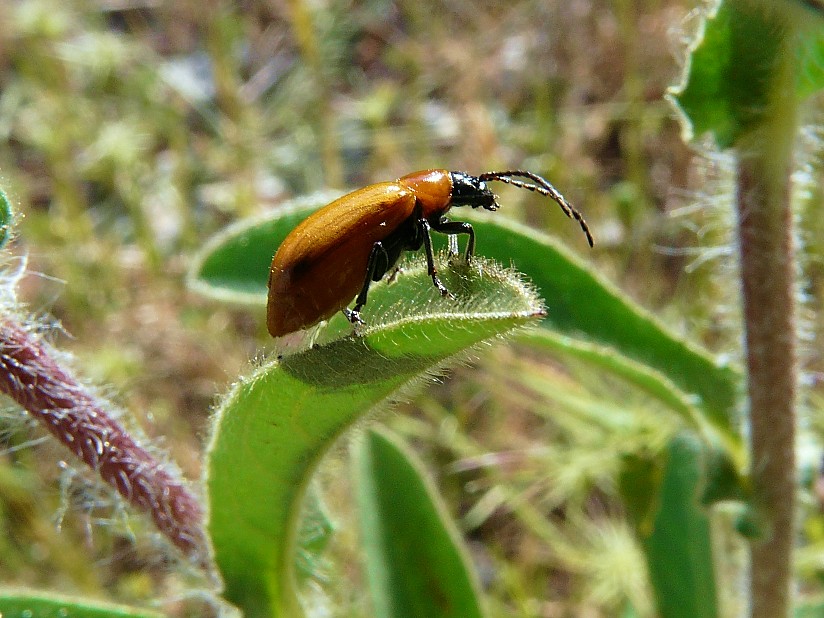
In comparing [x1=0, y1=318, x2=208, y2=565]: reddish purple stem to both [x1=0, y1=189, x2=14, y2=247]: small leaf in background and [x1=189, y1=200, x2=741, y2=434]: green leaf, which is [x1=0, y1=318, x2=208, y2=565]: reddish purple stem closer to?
[x1=0, y1=189, x2=14, y2=247]: small leaf in background

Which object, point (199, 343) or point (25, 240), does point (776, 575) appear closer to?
point (199, 343)

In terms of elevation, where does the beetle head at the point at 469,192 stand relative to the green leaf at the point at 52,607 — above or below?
above

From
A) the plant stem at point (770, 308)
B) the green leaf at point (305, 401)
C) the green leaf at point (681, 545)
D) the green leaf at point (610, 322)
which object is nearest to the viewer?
the green leaf at point (305, 401)

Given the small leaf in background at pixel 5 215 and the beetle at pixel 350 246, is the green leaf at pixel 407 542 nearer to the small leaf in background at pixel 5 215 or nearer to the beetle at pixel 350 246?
the beetle at pixel 350 246

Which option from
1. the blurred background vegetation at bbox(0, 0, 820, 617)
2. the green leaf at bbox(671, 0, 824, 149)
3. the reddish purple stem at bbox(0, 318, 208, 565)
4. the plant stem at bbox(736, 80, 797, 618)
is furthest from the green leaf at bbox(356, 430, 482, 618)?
the green leaf at bbox(671, 0, 824, 149)

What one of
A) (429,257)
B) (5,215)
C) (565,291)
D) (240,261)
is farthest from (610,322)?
(5,215)

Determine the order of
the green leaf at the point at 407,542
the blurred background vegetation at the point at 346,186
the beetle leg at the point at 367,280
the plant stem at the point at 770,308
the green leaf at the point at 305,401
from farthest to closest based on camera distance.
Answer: the blurred background vegetation at the point at 346,186 < the green leaf at the point at 407,542 < the plant stem at the point at 770,308 < the beetle leg at the point at 367,280 < the green leaf at the point at 305,401

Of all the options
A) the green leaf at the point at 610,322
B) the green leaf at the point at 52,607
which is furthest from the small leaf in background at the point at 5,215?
the green leaf at the point at 610,322
